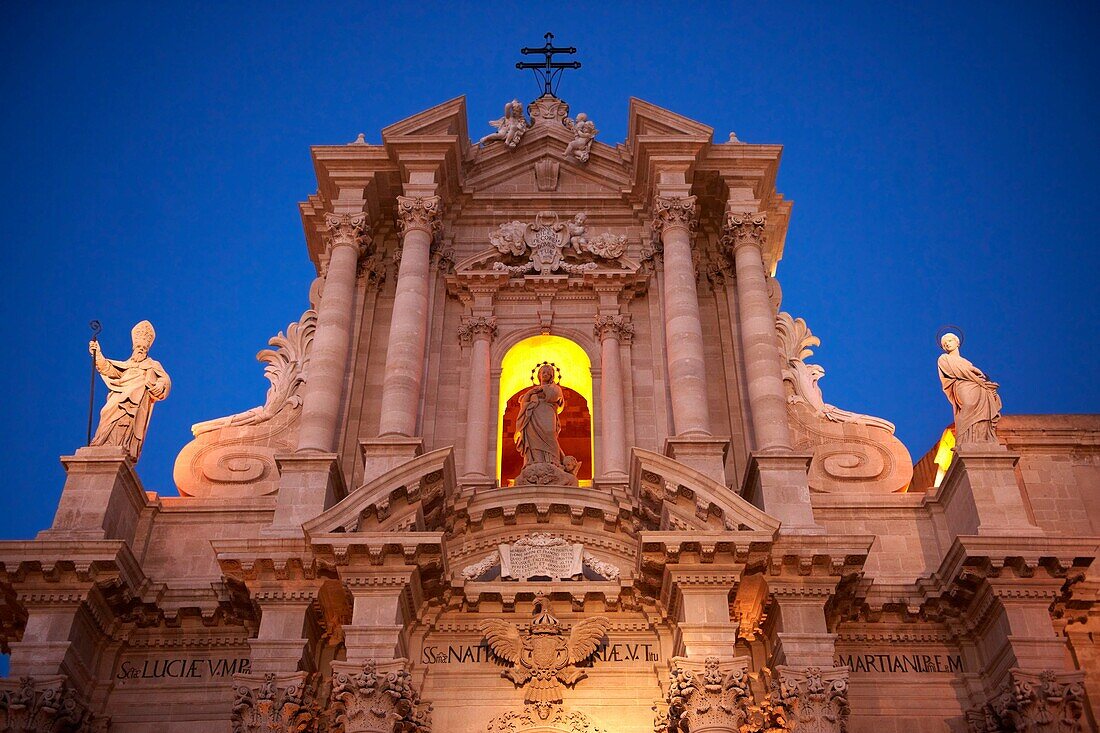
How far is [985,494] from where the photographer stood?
18.5 metres

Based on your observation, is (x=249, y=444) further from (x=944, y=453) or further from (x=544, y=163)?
(x=944, y=453)

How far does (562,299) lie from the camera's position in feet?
76.7

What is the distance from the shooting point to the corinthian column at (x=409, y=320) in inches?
795

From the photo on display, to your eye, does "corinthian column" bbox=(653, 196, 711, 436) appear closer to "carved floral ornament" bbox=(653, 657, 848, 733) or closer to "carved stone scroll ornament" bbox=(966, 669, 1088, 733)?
"carved floral ornament" bbox=(653, 657, 848, 733)

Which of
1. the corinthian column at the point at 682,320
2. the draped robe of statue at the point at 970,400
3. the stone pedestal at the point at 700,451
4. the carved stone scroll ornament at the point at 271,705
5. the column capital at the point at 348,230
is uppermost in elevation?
the column capital at the point at 348,230

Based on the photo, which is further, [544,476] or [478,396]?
[478,396]

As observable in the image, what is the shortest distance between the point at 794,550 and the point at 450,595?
16.6 feet

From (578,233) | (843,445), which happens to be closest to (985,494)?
(843,445)

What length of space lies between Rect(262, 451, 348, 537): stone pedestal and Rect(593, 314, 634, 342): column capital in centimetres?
582

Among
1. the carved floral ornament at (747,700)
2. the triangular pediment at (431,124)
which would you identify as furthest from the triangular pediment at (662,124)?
the carved floral ornament at (747,700)

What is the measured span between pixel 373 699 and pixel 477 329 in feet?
27.1

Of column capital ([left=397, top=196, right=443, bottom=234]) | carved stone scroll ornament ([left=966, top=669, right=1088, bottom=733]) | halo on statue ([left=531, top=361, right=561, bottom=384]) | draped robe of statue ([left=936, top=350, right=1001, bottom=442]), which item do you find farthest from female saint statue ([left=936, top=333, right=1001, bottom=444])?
column capital ([left=397, top=196, right=443, bottom=234])

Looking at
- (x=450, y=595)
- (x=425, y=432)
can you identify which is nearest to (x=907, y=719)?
(x=450, y=595)

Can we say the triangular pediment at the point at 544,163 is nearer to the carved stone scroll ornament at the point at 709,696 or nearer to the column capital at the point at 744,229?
the column capital at the point at 744,229
